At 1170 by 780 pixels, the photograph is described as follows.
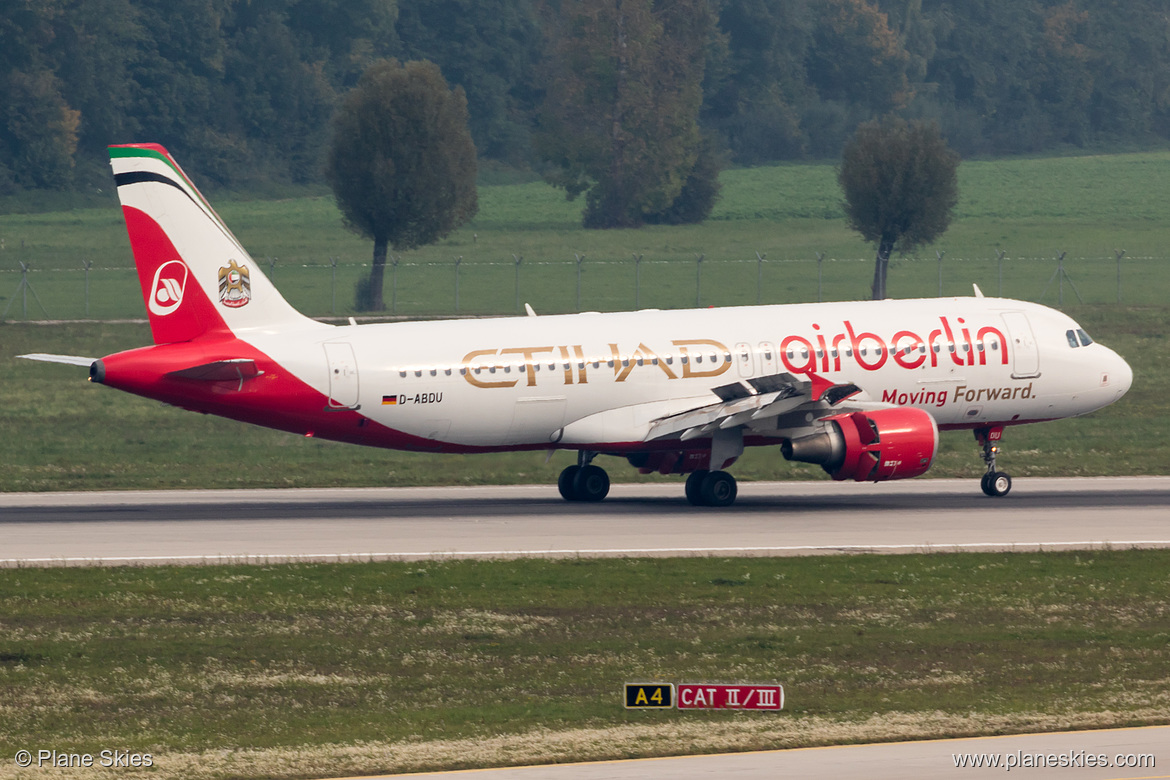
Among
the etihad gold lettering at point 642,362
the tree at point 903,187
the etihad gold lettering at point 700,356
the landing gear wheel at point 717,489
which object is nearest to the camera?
the etihad gold lettering at point 642,362

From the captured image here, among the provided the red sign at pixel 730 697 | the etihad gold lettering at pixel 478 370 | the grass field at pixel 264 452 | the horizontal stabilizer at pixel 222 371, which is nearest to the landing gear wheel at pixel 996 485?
the grass field at pixel 264 452

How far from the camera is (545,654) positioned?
79.1ft

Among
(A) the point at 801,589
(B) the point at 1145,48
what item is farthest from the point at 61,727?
(B) the point at 1145,48

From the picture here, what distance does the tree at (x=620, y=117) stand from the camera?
433 ft

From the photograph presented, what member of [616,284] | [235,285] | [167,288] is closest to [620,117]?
[616,284]

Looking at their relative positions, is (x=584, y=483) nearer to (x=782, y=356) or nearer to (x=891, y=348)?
(x=782, y=356)

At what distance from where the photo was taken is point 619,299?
99.3 m

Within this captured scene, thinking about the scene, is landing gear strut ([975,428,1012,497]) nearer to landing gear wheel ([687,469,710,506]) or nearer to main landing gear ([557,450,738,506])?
main landing gear ([557,450,738,506])

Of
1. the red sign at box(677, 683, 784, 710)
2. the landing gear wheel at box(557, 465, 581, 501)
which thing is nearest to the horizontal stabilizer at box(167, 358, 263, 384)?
the landing gear wheel at box(557, 465, 581, 501)

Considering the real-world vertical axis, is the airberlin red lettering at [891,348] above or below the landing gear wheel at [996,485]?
above

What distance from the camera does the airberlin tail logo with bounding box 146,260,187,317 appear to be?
127ft

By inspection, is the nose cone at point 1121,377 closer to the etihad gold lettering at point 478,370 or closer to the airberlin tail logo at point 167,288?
the etihad gold lettering at point 478,370

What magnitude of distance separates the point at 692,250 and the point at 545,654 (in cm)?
10192

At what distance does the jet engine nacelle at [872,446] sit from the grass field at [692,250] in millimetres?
47859
